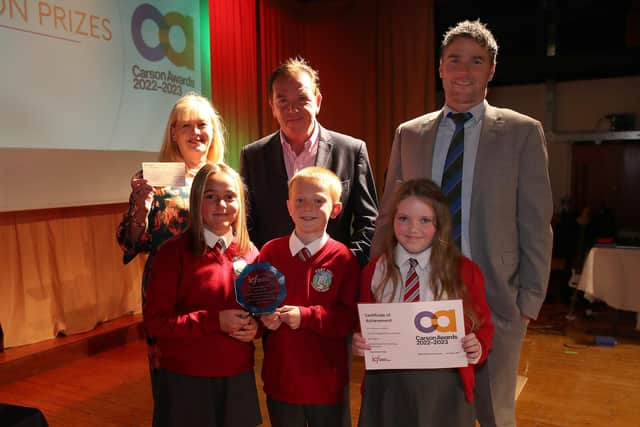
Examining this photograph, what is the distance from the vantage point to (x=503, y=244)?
1.77 metres

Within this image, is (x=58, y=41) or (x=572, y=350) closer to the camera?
(x=58, y=41)

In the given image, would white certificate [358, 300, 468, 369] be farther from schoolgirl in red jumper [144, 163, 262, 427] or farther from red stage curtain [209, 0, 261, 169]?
red stage curtain [209, 0, 261, 169]

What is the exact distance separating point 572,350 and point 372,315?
3.31m

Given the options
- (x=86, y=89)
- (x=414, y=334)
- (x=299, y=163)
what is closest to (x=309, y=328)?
(x=414, y=334)

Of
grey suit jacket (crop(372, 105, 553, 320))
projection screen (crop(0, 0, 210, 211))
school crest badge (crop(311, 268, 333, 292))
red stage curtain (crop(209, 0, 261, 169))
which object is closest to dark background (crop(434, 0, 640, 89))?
red stage curtain (crop(209, 0, 261, 169))

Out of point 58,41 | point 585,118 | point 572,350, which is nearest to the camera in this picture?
point 58,41

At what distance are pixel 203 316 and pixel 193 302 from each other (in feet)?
0.24

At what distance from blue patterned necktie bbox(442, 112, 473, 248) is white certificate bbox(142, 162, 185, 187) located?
3.09 feet

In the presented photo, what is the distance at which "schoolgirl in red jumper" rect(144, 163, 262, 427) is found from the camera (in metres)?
1.66

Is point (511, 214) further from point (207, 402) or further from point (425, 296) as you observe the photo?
point (207, 402)

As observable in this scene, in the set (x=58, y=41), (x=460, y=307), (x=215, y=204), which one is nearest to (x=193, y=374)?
(x=215, y=204)

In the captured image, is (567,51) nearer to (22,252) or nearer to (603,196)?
(603,196)

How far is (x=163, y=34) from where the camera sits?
4.21 m

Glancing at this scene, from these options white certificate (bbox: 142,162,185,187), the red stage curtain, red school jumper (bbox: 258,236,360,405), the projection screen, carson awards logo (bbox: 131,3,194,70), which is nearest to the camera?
red school jumper (bbox: 258,236,360,405)
